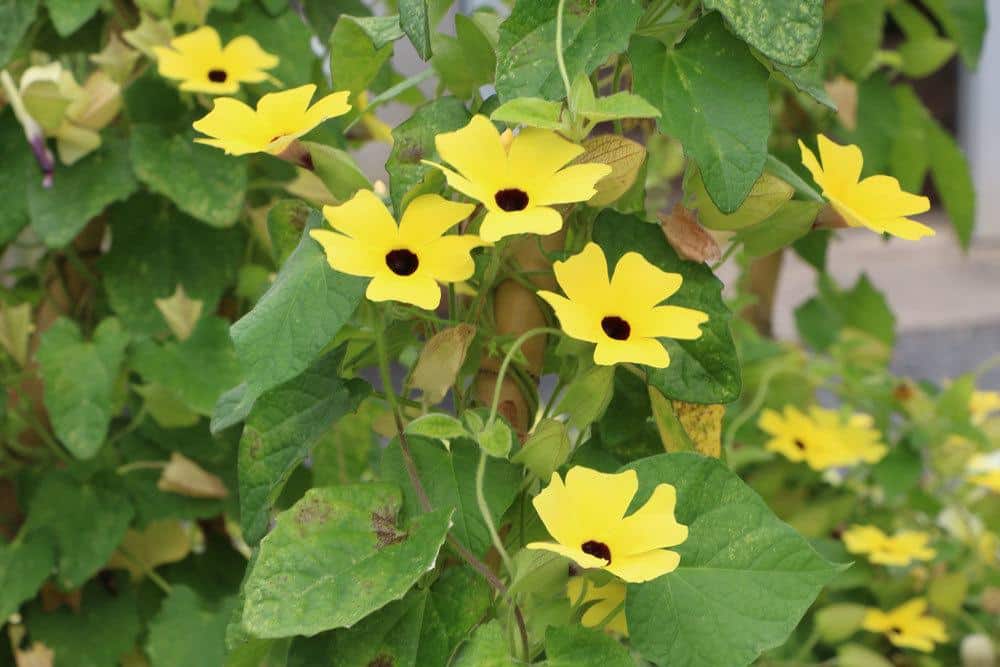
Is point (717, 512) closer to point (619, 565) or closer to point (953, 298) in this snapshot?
point (619, 565)

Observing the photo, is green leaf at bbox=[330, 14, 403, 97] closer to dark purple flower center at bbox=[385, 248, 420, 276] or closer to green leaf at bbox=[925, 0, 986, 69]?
dark purple flower center at bbox=[385, 248, 420, 276]

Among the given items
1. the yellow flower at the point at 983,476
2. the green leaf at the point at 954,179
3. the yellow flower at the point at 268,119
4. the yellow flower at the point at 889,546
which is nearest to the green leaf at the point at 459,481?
the yellow flower at the point at 268,119

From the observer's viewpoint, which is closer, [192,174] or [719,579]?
[719,579]

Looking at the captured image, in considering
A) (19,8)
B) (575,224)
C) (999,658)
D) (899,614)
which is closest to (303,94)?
(575,224)

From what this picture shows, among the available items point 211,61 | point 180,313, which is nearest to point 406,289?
point 211,61

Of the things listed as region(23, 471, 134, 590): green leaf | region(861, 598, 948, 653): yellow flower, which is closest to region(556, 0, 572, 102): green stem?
region(23, 471, 134, 590): green leaf

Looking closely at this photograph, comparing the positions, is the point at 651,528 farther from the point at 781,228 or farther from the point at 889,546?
the point at 889,546
